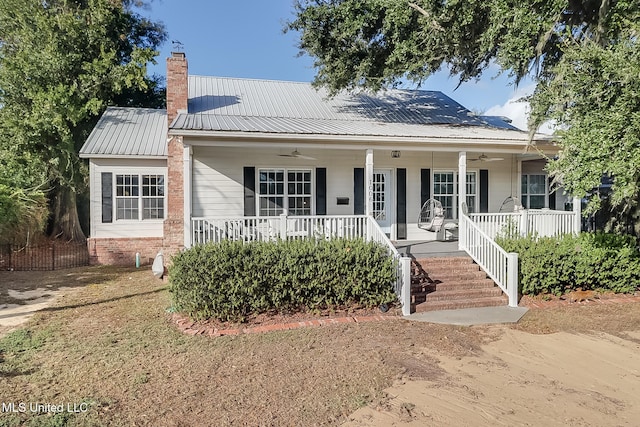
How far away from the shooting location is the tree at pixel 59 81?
14.5 m

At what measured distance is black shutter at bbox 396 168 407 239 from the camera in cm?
1177

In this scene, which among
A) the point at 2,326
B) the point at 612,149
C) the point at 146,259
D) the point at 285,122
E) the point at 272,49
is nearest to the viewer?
the point at 612,149

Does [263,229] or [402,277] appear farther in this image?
[263,229]

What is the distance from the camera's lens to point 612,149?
597 centimetres

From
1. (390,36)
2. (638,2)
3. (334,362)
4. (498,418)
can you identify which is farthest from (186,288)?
(638,2)

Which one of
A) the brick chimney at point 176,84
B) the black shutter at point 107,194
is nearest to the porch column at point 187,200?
the brick chimney at point 176,84

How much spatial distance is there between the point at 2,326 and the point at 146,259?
20.4ft

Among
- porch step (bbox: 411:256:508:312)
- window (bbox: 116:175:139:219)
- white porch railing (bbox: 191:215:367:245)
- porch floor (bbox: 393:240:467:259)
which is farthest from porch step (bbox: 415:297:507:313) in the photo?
window (bbox: 116:175:139:219)

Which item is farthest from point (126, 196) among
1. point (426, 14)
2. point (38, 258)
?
point (426, 14)

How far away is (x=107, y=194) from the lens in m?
12.4

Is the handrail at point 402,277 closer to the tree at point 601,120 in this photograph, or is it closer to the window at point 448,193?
the tree at point 601,120

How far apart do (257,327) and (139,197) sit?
8.33 meters

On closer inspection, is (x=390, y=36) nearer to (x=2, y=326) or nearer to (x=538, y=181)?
(x=538, y=181)

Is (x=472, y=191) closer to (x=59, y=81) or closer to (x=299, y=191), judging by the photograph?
(x=299, y=191)
